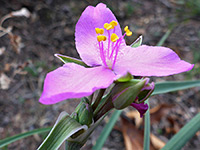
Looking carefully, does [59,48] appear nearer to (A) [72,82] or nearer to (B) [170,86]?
(B) [170,86]

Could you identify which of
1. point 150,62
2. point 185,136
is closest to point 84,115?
point 150,62

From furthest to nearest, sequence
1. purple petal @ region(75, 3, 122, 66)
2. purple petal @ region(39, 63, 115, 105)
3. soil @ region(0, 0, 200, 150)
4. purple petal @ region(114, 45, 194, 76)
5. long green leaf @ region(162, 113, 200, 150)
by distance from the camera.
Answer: soil @ region(0, 0, 200, 150)
long green leaf @ region(162, 113, 200, 150)
purple petal @ region(75, 3, 122, 66)
purple petal @ region(114, 45, 194, 76)
purple petal @ region(39, 63, 115, 105)

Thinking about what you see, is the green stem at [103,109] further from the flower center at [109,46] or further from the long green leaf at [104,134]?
the long green leaf at [104,134]

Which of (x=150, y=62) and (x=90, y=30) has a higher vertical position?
(x=90, y=30)

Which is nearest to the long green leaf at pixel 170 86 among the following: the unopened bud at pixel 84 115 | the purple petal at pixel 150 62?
the purple petal at pixel 150 62

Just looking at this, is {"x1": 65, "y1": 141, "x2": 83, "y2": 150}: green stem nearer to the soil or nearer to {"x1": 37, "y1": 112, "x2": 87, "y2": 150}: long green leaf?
{"x1": 37, "y1": 112, "x2": 87, "y2": 150}: long green leaf

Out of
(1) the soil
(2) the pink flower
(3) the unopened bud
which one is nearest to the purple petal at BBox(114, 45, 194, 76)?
(2) the pink flower

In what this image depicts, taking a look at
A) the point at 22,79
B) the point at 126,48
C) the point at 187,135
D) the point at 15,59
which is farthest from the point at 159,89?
the point at 15,59
